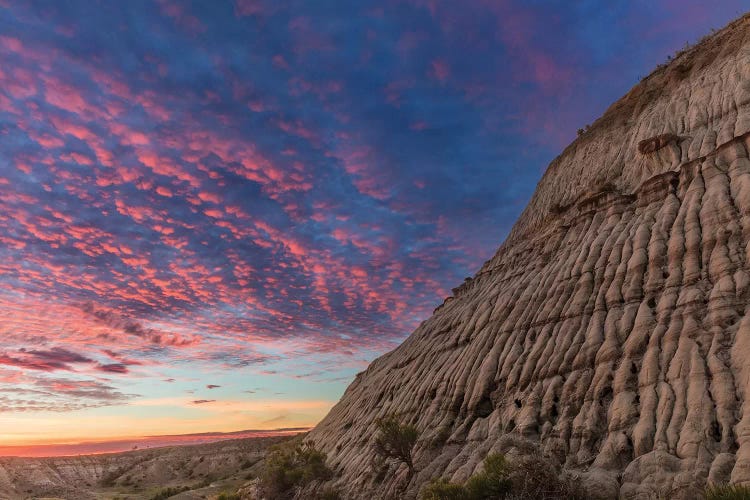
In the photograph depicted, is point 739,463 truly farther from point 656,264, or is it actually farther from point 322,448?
point 322,448

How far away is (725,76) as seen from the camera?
3431 centimetres

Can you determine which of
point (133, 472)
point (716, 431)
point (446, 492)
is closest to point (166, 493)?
point (133, 472)

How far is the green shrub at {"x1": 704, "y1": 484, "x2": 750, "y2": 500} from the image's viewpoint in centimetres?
1214

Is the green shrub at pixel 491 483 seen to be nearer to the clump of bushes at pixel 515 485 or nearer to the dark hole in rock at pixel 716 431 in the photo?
the clump of bushes at pixel 515 485

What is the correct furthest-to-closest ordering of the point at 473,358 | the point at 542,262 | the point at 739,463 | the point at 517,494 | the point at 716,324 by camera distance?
the point at 542,262, the point at 473,358, the point at 716,324, the point at 517,494, the point at 739,463

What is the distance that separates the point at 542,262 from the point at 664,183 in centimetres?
1009

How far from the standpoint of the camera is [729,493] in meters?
12.4

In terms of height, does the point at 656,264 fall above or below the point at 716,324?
above

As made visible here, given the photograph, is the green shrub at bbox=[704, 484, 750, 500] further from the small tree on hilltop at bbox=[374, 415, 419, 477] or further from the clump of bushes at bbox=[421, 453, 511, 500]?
the small tree on hilltop at bbox=[374, 415, 419, 477]

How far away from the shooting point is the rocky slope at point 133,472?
83.8 meters

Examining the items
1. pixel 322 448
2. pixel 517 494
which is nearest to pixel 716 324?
pixel 517 494

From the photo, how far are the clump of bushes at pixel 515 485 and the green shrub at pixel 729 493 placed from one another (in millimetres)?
4475

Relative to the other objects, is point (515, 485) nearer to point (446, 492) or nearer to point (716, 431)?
point (446, 492)

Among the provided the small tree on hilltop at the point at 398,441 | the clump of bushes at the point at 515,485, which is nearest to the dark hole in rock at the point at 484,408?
the small tree on hilltop at the point at 398,441
